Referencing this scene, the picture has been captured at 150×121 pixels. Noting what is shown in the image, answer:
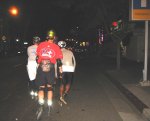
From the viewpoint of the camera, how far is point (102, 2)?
1291 inches

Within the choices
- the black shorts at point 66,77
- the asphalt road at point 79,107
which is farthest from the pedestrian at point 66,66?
the asphalt road at point 79,107

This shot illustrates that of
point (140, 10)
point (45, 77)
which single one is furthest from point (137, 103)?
point (140, 10)

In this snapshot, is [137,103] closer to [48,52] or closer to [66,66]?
[66,66]

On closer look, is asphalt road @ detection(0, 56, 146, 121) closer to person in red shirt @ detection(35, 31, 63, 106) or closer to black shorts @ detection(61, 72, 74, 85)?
black shorts @ detection(61, 72, 74, 85)

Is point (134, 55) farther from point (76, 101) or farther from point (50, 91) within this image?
point (50, 91)

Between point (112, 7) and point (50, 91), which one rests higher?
point (112, 7)

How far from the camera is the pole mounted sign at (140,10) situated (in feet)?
48.3

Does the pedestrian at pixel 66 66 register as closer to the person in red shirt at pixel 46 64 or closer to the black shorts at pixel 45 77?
the person in red shirt at pixel 46 64

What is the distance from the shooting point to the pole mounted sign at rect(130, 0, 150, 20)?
14719 mm

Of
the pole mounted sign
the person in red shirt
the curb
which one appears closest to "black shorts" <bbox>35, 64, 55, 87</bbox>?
the person in red shirt

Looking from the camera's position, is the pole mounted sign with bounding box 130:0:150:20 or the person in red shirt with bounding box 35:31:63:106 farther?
the pole mounted sign with bounding box 130:0:150:20

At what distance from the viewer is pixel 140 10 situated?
1477cm

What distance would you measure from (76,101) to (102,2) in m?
22.9

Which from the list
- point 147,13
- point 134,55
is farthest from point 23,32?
point 147,13
